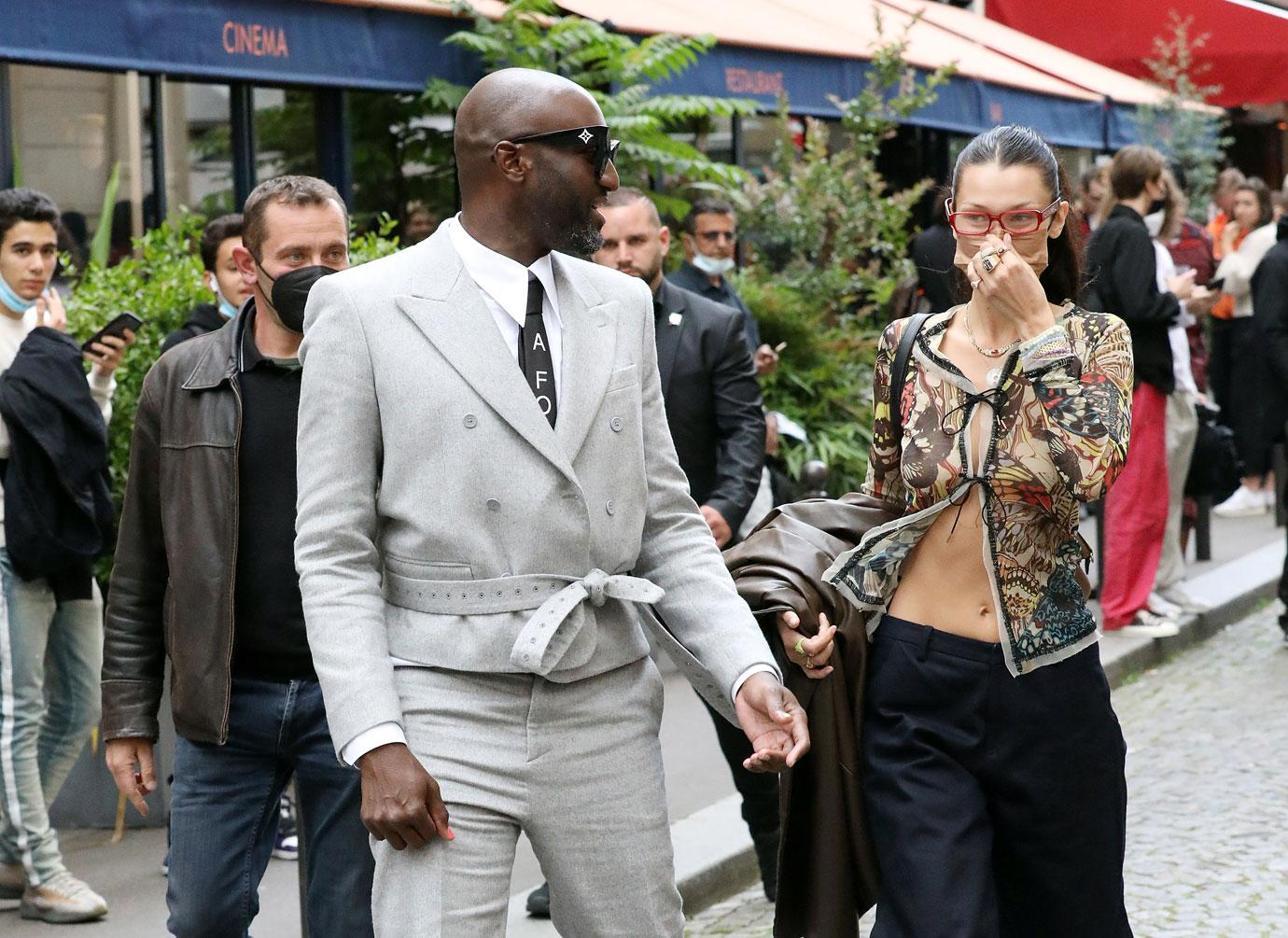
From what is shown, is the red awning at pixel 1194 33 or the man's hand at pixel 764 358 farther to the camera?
the red awning at pixel 1194 33

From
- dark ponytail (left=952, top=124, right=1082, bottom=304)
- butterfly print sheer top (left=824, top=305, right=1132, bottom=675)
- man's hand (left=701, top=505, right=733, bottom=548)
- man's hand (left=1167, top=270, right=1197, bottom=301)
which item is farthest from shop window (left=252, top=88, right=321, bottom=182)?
butterfly print sheer top (left=824, top=305, right=1132, bottom=675)

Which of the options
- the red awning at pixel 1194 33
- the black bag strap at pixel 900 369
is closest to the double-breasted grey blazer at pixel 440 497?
the black bag strap at pixel 900 369

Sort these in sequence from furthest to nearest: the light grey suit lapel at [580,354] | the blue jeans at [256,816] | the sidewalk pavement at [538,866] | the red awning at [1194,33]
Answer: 1. the red awning at [1194,33]
2. the sidewalk pavement at [538,866]
3. the blue jeans at [256,816]
4. the light grey suit lapel at [580,354]

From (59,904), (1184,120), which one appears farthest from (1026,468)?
(1184,120)

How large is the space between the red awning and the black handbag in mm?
7642

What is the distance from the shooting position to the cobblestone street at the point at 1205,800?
17.7 ft

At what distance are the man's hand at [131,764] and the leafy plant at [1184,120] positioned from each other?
14113mm

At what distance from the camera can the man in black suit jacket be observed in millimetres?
5395

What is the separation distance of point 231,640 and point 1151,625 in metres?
6.42

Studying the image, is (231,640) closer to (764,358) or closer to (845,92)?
(764,358)

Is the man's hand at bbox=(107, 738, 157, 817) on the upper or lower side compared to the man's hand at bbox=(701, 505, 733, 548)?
lower

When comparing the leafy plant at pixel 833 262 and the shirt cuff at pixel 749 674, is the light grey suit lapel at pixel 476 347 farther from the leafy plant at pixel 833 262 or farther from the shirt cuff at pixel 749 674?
the leafy plant at pixel 833 262

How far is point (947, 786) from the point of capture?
3.33 metres

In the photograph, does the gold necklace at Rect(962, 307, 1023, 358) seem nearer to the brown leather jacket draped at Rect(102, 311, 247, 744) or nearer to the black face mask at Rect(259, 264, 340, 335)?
the black face mask at Rect(259, 264, 340, 335)
